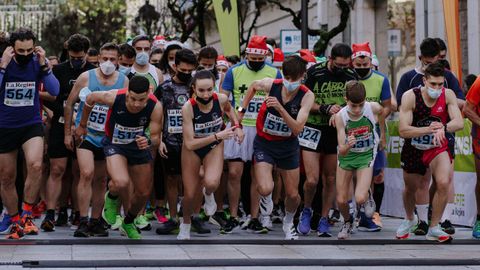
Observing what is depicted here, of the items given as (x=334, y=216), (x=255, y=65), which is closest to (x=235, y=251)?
(x=255, y=65)

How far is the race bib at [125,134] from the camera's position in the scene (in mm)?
12883

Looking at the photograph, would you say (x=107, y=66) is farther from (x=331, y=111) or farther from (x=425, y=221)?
(x=425, y=221)

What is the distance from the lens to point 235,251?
1210 cm

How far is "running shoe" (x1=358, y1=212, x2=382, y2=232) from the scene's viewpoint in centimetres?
1519

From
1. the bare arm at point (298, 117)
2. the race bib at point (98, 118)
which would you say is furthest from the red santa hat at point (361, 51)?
the race bib at point (98, 118)

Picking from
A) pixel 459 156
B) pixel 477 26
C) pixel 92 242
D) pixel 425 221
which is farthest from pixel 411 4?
pixel 92 242

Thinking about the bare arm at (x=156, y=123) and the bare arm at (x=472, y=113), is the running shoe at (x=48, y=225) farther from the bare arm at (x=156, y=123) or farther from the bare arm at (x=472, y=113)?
the bare arm at (x=472, y=113)

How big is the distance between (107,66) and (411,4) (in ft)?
68.9

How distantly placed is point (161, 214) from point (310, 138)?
2581mm

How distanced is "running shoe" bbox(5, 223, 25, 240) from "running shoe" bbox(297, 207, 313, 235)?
3.13 m

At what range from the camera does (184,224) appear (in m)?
13.5

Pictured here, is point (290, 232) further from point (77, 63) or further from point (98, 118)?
point (77, 63)

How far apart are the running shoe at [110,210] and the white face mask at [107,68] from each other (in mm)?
1330

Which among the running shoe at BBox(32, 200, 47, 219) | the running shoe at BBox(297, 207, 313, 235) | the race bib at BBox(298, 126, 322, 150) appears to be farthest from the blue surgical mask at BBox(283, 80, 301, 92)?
the running shoe at BBox(32, 200, 47, 219)
